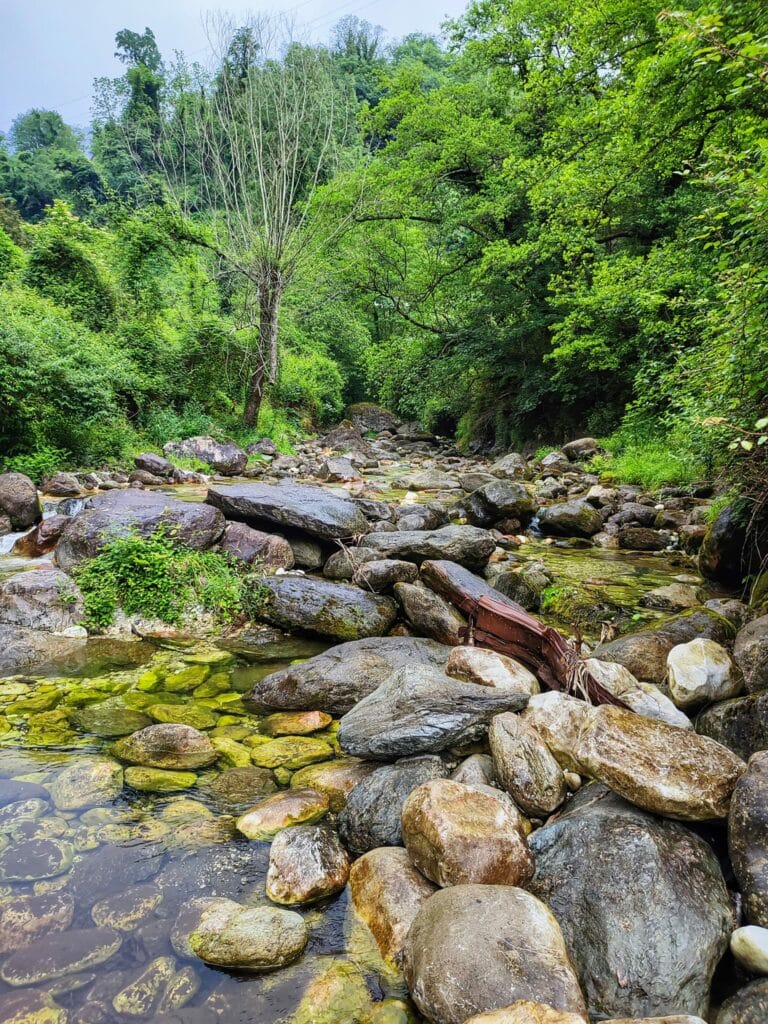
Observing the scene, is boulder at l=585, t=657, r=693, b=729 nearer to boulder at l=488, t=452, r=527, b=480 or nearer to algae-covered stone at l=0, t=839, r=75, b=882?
algae-covered stone at l=0, t=839, r=75, b=882

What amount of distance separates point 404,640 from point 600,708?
8.48ft

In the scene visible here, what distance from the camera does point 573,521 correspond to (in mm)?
9320

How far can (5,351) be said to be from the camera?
1102cm

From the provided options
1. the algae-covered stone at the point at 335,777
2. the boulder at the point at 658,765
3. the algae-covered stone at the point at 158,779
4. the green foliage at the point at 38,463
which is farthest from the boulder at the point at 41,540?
the boulder at the point at 658,765

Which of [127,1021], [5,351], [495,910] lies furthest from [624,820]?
[5,351]

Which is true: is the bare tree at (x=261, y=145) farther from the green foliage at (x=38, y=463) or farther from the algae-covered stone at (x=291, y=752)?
the algae-covered stone at (x=291, y=752)

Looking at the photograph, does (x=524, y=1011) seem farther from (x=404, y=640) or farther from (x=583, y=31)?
(x=583, y=31)

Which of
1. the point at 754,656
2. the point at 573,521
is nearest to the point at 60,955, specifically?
the point at 754,656

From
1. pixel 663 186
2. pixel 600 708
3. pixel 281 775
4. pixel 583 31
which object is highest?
pixel 583 31

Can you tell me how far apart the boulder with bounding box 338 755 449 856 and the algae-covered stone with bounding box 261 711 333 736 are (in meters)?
0.97

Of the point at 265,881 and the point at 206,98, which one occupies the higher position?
the point at 206,98

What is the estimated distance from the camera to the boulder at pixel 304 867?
8.31 feet

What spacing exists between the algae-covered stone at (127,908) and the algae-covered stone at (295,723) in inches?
58.0

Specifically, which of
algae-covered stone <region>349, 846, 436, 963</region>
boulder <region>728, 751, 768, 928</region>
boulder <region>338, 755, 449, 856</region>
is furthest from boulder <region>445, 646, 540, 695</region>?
boulder <region>728, 751, 768, 928</region>
